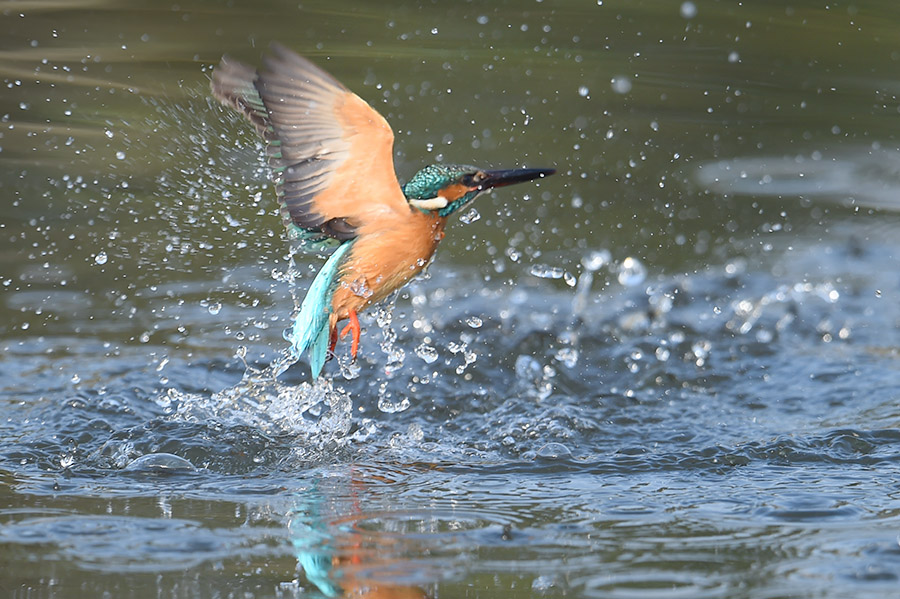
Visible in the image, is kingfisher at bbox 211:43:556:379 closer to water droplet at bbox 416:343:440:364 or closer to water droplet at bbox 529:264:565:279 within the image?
water droplet at bbox 416:343:440:364

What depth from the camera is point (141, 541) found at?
2.30 metres

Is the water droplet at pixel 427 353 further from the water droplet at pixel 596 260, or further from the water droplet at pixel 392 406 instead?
the water droplet at pixel 596 260

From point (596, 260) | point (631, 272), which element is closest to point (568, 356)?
point (631, 272)

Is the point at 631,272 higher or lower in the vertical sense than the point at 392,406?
higher

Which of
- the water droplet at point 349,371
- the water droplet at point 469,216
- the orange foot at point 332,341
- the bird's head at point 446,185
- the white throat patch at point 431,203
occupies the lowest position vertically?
the water droplet at point 349,371

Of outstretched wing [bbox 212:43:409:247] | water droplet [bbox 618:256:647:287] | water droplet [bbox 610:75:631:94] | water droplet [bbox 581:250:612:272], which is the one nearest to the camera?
outstretched wing [bbox 212:43:409:247]

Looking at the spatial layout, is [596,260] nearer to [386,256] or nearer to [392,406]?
[392,406]

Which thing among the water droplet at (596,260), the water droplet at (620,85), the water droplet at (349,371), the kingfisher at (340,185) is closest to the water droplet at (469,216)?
the water droplet at (596,260)

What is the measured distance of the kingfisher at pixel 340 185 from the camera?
2729 millimetres

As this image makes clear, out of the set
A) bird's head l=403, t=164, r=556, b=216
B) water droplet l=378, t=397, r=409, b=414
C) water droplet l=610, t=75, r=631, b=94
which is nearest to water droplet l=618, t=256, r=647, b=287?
water droplet l=610, t=75, r=631, b=94

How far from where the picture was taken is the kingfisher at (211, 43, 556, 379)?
8.95ft

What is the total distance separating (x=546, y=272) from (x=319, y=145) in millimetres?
1988

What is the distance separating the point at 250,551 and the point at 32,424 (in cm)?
123

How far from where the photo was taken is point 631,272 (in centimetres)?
461
